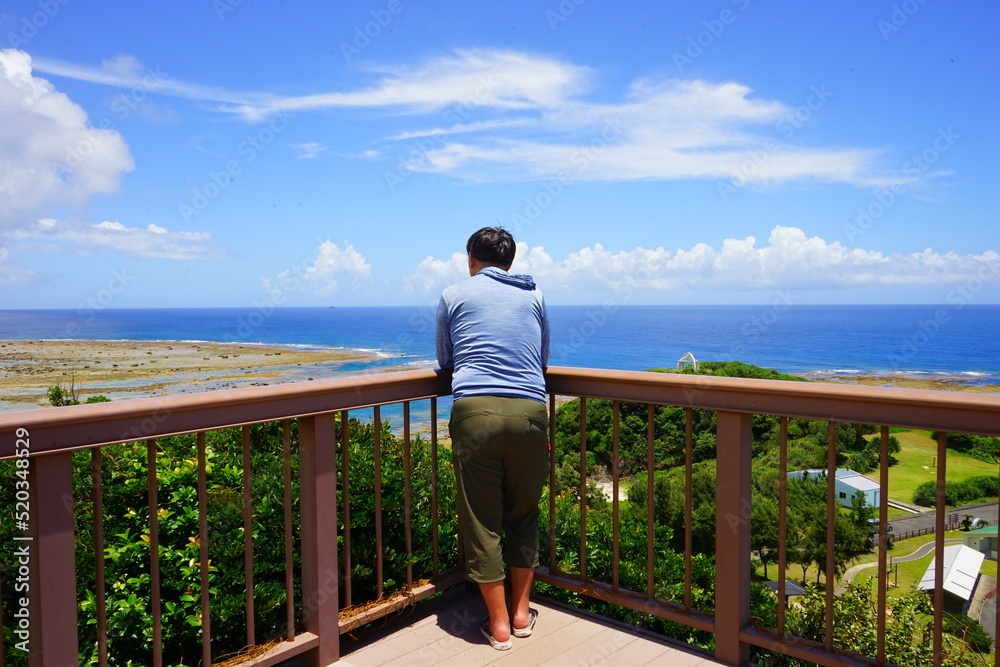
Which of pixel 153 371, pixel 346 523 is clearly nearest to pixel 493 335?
pixel 346 523

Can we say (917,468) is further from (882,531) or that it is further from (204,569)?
(204,569)

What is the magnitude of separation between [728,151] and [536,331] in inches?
2589

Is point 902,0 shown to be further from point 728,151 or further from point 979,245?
point 979,245

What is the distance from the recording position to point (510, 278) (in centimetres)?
255

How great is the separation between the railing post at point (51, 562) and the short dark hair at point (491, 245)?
1590 mm

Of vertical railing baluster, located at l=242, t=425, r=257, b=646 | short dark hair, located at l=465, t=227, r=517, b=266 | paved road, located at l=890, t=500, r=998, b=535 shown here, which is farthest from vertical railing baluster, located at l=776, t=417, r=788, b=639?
paved road, located at l=890, t=500, r=998, b=535

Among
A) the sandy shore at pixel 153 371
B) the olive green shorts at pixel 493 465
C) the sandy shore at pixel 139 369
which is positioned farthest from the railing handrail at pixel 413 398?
the sandy shore at pixel 153 371

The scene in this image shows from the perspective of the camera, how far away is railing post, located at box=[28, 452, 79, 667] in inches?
62.1

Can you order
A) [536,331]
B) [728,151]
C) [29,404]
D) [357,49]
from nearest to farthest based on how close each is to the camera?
[536,331] < [357,49] < [29,404] < [728,151]

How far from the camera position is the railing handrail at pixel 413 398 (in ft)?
5.31

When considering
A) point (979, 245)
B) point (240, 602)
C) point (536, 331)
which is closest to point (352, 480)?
point (240, 602)

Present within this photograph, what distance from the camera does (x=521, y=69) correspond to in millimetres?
8219

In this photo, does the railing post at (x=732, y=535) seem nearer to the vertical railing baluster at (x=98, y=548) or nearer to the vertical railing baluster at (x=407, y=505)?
the vertical railing baluster at (x=407, y=505)

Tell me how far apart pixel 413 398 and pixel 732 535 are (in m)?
1.31
